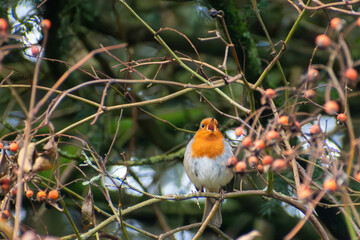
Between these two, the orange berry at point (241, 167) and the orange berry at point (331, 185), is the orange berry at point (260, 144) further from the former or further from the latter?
the orange berry at point (331, 185)

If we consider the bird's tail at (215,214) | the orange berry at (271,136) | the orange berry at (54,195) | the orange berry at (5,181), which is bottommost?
the bird's tail at (215,214)

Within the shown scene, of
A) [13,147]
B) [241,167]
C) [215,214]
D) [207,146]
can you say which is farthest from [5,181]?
[215,214]

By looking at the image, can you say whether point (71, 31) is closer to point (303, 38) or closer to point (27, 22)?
point (27, 22)

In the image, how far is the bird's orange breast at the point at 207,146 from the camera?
14.3 ft

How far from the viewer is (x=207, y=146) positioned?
4.34 metres

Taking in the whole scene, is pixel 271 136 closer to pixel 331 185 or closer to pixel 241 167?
pixel 241 167

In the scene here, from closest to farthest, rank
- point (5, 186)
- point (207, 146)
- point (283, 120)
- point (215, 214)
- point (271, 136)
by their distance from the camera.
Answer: point (271, 136) < point (283, 120) < point (5, 186) < point (207, 146) < point (215, 214)

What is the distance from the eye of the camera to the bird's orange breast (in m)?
4.34

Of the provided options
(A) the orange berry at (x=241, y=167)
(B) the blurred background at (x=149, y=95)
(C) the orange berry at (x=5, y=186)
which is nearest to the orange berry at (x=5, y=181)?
(C) the orange berry at (x=5, y=186)

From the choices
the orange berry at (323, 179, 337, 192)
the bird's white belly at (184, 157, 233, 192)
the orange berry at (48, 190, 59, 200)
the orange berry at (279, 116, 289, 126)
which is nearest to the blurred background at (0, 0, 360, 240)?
the bird's white belly at (184, 157, 233, 192)

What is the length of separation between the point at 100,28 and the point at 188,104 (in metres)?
1.25

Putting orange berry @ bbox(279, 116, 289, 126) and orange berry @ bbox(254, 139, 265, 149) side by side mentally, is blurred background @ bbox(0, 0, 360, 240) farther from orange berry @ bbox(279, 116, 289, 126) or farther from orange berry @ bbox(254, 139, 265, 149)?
orange berry @ bbox(254, 139, 265, 149)

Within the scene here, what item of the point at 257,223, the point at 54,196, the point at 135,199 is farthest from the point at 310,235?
the point at 54,196

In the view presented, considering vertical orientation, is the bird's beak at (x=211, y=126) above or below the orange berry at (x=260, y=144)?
below
